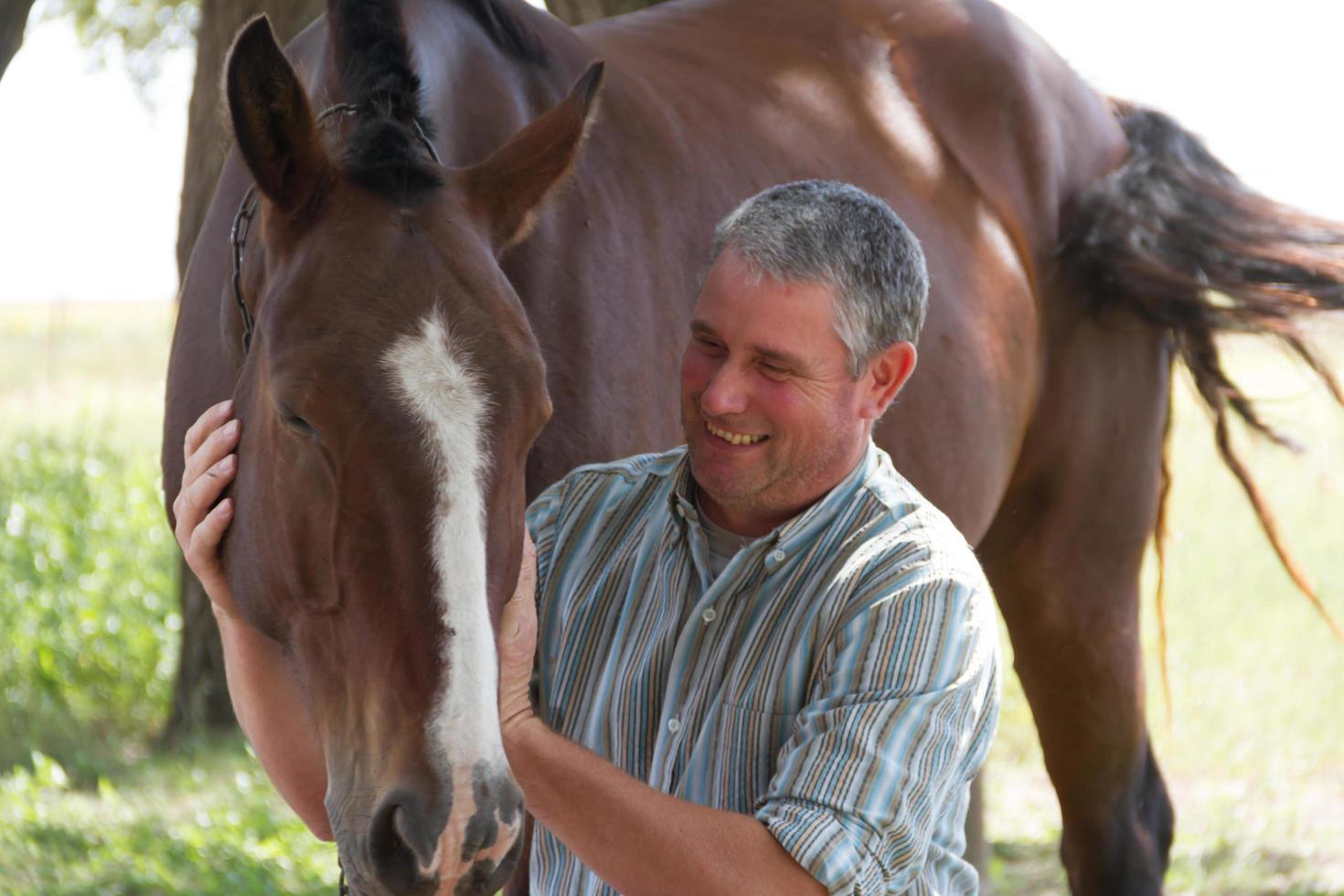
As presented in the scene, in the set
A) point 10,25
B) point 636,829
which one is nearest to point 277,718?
point 636,829

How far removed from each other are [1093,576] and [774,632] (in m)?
2.30

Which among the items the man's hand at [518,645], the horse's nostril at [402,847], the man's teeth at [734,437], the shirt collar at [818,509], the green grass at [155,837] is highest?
the man's teeth at [734,437]

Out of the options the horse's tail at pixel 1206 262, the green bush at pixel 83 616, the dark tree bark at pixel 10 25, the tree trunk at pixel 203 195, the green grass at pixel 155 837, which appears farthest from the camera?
the green bush at pixel 83 616

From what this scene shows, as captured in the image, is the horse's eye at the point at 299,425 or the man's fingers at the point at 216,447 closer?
the horse's eye at the point at 299,425

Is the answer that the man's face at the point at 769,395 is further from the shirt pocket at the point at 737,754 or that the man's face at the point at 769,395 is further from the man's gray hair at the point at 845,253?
the shirt pocket at the point at 737,754

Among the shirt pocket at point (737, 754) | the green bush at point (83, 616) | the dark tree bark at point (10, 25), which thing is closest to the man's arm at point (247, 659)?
the shirt pocket at point (737, 754)

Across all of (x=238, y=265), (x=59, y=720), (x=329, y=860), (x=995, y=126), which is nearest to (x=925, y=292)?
(x=238, y=265)

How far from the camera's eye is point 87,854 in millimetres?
4234

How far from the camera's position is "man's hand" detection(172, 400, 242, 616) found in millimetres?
2020

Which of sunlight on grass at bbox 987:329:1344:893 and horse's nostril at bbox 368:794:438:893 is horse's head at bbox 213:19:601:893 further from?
sunlight on grass at bbox 987:329:1344:893

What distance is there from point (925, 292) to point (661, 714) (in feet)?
2.24

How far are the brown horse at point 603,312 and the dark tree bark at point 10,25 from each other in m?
0.65

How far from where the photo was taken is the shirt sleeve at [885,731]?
1.66 m

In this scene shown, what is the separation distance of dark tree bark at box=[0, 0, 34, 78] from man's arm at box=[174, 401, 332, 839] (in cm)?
126
